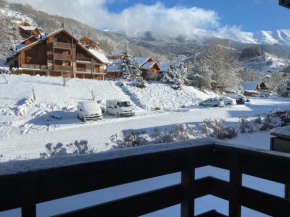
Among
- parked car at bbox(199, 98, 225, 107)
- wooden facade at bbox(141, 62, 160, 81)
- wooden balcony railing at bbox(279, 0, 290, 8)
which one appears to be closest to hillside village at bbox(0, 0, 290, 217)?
parked car at bbox(199, 98, 225, 107)

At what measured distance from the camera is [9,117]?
20031 mm

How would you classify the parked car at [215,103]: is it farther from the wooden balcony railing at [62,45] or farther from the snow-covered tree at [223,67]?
the wooden balcony railing at [62,45]

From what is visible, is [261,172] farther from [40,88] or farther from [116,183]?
[40,88]

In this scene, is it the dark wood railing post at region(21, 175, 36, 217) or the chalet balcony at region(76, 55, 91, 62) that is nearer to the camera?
the dark wood railing post at region(21, 175, 36, 217)

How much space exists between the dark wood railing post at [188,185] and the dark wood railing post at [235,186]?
33cm

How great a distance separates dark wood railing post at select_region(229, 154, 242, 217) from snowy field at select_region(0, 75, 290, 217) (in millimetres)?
2129

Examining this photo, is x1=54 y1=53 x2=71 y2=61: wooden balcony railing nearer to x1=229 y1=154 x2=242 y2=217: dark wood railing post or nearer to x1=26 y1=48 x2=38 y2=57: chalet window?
x1=26 y1=48 x2=38 y2=57: chalet window

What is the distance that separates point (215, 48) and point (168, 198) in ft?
174

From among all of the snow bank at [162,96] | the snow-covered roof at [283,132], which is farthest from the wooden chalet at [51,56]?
the snow-covered roof at [283,132]

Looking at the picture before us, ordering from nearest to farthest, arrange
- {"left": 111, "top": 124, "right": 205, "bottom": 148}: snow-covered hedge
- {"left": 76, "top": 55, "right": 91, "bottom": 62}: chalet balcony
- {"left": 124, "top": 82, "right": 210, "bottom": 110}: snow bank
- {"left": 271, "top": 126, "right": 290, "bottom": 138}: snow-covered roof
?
1. {"left": 271, "top": 126, "right": 290, "bottom": 138}: snow-covered roof
2. {"left": 111, "top": 124, "right": 205, "bottom": 148}: snow-covered hedge
3. {"left": 124, "top": 82, "right": 210, "bottom": 110}: snow bank
4. {"left": 76, "top": 55, "right": 91, "bottom": 62}: chalet balcony

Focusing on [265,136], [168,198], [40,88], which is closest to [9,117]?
[40,88]

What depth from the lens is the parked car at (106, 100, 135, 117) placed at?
21.3 metres

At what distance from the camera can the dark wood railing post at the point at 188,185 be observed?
2.14m

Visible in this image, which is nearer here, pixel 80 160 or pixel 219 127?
pixel 80 160
